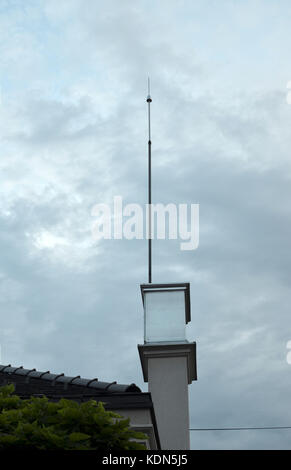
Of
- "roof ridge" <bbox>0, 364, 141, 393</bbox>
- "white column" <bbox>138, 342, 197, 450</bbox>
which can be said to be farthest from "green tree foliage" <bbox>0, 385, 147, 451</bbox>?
"white column" <bbox>138, 342, 197, 450</bbox>

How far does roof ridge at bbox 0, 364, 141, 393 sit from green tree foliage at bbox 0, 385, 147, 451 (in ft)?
20.3

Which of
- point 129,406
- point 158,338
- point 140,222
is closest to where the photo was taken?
point 129,406

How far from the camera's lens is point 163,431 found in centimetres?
1944

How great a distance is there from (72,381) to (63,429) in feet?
27.3

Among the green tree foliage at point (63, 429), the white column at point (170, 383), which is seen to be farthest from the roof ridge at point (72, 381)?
the green tree foliage at point (63, 429)

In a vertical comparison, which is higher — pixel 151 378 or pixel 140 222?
pixel 140 222

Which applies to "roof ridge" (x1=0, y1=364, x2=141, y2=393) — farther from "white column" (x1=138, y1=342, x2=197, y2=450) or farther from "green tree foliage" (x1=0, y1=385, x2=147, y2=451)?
"green tree foliage" (x1=0, y1=385, x2=147, y2=451)

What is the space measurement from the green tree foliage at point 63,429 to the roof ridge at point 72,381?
6.18 m

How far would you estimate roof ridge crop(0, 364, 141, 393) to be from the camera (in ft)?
58.8
